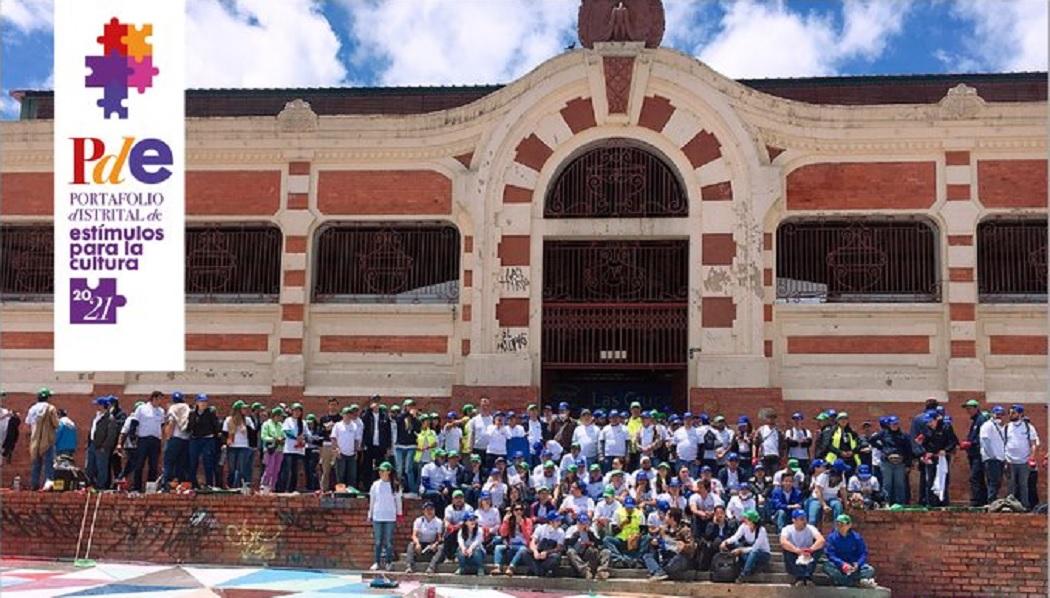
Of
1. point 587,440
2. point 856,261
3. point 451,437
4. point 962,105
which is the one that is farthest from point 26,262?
point 962,105

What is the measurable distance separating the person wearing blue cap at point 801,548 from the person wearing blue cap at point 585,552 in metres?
2.57

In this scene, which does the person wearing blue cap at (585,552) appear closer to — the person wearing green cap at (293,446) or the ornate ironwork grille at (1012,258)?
the person wearing green cap at (293,446)

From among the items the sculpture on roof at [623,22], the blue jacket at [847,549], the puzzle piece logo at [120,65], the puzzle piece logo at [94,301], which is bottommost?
the blue jacket at [847,549]

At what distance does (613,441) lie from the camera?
17531mm

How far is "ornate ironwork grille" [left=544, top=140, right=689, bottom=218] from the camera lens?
68.8 feet

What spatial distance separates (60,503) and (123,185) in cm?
1026

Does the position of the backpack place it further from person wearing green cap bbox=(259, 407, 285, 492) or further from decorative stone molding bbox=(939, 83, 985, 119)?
decorative stone molding bbox=(939, 83, 985, 119)

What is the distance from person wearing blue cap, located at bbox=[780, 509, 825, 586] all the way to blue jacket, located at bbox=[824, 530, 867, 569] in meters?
0.21

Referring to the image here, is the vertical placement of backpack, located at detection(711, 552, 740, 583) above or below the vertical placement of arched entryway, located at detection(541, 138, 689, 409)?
below

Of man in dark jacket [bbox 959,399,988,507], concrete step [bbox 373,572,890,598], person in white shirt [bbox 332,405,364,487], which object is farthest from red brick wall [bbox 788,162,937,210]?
person in white shirt [bbox 332,405,364,487]

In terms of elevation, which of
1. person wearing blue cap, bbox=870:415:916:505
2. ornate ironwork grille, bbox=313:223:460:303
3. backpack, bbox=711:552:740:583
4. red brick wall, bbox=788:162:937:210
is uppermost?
red brick wall, bbox=788:162:937:210

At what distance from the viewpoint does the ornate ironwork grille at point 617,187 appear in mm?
20984

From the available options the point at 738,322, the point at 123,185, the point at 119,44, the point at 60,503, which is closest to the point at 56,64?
the point at 119,44

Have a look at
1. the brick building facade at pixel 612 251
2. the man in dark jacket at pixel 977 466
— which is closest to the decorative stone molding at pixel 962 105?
the brick building facade at pixel 612 251
